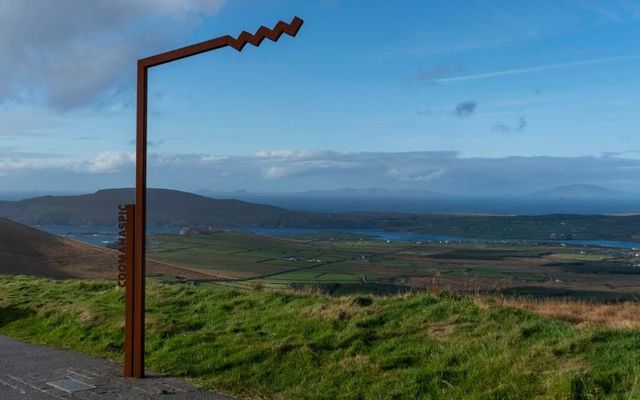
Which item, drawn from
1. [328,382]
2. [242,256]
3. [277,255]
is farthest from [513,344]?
[277,255]

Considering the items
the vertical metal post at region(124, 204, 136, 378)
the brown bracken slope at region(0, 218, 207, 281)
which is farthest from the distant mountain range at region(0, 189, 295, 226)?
the vertical metal post at region(124, 204, 136, 378)

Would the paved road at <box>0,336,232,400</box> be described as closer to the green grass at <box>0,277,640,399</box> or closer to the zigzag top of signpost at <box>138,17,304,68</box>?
the green grass at <box>0,277,640,399</box>

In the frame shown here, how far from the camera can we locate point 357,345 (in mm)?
8375

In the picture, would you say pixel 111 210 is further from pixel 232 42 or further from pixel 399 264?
pixel 232 42

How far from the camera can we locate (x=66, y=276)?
2286 cm

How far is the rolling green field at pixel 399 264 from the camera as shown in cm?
2780

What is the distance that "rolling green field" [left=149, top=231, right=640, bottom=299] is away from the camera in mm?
27797

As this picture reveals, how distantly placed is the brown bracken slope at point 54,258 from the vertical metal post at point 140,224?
595 inches

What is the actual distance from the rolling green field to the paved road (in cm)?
1498

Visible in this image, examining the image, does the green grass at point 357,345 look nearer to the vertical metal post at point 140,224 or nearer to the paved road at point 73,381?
the paved road at point 73,381

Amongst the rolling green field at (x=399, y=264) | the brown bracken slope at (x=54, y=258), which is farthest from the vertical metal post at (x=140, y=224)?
the rolling green field at (x=399, y=264)

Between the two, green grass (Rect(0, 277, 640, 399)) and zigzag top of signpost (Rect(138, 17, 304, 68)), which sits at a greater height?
zigzag top of signpost (Rect(138, 17, 304, 68))

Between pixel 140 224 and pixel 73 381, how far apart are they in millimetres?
1926

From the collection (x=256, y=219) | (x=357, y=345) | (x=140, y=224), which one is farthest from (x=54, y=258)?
(x=256, y=219)
